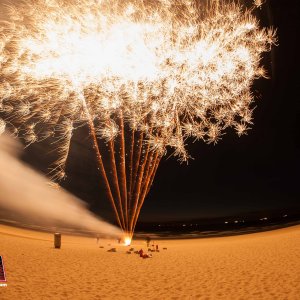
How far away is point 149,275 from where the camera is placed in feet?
31.5

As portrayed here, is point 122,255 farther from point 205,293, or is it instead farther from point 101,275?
point 205,293

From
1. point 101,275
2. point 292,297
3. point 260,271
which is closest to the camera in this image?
point 292,297

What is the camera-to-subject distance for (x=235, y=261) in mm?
11883

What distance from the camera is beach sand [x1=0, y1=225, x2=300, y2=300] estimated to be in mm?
7695

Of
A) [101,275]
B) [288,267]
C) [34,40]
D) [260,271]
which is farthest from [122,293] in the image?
[34,40]

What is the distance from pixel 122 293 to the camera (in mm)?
7777

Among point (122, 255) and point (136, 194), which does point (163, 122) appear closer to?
point (136, 194)

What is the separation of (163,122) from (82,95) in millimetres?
2906

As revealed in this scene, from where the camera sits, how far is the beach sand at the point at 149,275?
7.70 m

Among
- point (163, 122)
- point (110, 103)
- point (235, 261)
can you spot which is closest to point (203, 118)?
point (163, 122)

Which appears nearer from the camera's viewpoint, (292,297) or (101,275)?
(292,297)

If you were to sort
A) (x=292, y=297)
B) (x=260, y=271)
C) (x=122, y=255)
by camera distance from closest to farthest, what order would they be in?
(x=292, y=297) < (x=260, y=271) < (x=122, y=255)

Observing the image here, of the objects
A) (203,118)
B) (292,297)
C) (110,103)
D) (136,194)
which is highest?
(110,103)

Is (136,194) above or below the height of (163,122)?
below
